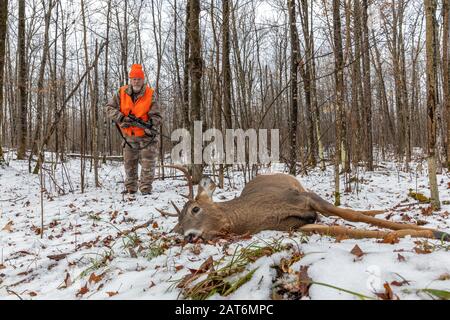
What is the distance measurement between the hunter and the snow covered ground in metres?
1.24

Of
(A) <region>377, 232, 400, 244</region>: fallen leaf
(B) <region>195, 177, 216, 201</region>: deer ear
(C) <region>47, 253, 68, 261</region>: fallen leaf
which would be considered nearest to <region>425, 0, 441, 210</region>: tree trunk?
(A) <region>377, 232, 400, 244</region>: fallen leaf

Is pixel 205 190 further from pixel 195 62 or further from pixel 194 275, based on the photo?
pixel 195 62

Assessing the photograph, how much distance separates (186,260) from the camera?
2896mm

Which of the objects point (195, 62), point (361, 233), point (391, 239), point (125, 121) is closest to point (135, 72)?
point (125, 121)

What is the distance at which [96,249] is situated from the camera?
3.73m

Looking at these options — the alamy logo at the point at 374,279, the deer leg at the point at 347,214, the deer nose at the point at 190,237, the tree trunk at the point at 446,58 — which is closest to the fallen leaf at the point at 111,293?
the deer nose at the point at 190,237

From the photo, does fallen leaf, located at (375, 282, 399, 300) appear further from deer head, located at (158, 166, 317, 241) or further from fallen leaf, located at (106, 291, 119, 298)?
deer head, located at (158, 166, 317, 241)

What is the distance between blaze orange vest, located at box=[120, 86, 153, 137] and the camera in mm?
7102

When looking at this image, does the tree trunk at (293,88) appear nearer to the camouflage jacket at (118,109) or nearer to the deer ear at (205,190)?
the camouflage jacket at (118,109)

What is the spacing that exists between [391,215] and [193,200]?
266 centimetres

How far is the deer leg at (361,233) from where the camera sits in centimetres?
301
